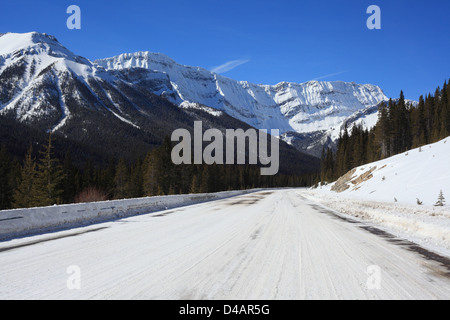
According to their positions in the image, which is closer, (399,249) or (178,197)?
(399,249)

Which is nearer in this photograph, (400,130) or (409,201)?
(409,201)

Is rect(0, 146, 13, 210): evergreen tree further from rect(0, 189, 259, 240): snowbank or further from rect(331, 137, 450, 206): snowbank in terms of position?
rect(331, 137, 450, 206): snowbank

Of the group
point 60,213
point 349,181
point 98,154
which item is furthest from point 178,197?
point 98,154

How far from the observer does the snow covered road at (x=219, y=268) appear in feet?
12.4

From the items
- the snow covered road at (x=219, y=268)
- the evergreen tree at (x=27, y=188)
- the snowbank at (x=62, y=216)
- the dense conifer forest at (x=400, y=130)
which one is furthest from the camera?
the dense conifer forest at (x=400, y=130)

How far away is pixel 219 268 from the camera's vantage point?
488 centimetres

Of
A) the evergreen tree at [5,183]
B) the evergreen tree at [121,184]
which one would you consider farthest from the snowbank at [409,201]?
the evergreen tree at [5,183]

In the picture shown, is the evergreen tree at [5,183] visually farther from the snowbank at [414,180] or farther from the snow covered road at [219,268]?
the snowbank at [414,180]

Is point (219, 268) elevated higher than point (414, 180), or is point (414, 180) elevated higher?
point (414, 180)

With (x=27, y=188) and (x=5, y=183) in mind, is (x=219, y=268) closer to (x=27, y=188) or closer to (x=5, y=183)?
(x=27, y=188)

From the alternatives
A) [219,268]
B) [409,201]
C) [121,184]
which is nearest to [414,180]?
[409,201]
